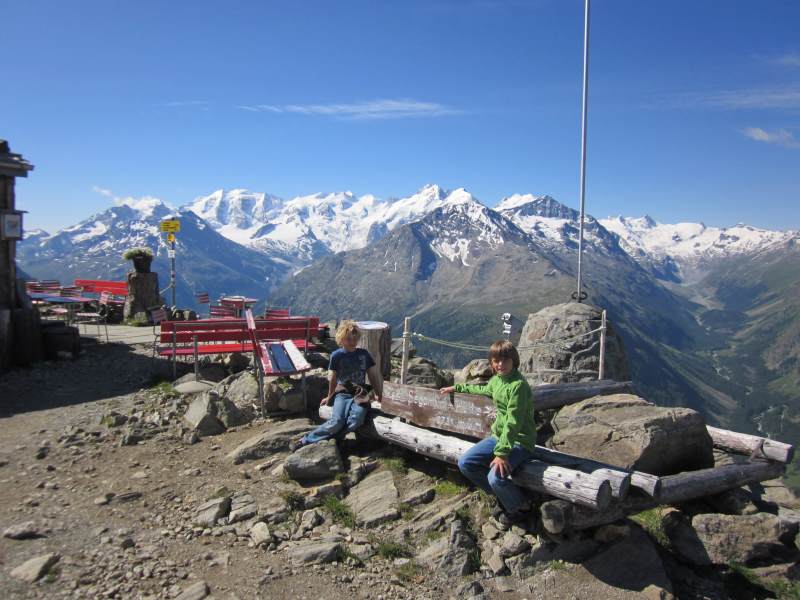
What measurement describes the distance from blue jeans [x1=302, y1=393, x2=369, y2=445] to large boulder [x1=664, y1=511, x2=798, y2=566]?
5.08 metres

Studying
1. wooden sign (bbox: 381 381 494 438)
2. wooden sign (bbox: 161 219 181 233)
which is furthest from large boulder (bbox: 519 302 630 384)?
wooden sign (bbox: 161 219 181 233)

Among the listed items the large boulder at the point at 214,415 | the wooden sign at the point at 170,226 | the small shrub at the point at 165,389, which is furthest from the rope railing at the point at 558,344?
the wooden sign at the point at 170,226

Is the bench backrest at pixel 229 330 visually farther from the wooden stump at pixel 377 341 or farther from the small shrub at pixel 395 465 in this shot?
the small shrub at pixel 395 465

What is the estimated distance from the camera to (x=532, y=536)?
25.0 feet

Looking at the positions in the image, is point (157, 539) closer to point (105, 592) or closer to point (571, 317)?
point (105, 592)

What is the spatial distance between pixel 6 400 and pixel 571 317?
14.8m

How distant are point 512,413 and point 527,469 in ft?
2.65

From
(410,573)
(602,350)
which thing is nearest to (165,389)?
(410,573)

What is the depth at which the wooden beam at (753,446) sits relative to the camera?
9.64 m

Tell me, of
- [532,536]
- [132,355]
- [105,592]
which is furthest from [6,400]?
[532,536]

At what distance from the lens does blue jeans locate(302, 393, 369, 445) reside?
32.7 ft

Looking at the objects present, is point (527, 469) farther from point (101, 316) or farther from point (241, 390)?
point (101, 316)

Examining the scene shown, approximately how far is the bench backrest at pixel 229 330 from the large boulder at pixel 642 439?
28.9ft

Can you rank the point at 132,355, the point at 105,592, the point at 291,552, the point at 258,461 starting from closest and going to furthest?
the point at 105,592, the point at 291,552, the point at 258,461, the point at 132,355
